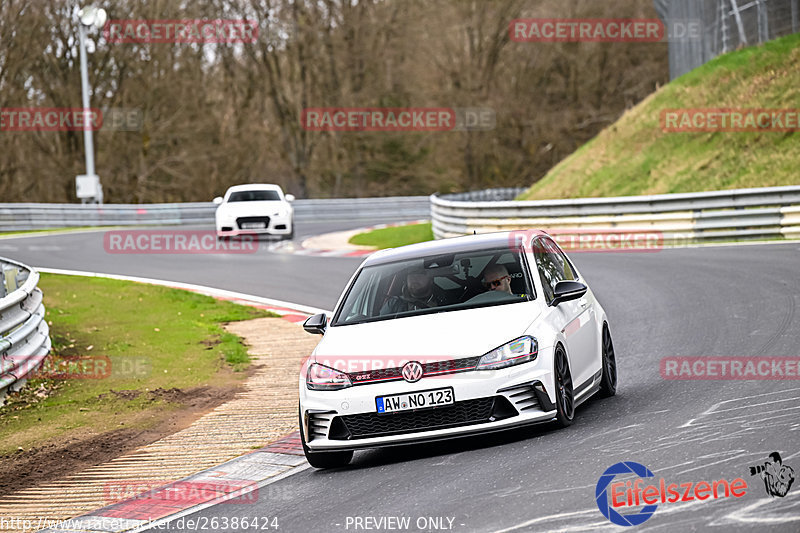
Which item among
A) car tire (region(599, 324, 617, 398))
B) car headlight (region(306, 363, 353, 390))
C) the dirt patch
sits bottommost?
the dirt patch

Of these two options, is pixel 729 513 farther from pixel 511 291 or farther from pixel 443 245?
pixel 443 245

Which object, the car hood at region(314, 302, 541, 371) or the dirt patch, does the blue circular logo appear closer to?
the car hood at region(314, 302, 541, 371)

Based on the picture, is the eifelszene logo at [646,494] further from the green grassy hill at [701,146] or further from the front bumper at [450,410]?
the green grassy hill at [701,146]

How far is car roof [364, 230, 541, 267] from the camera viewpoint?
9031 mm

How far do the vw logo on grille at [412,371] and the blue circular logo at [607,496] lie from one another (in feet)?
4.85

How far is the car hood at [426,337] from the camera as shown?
7.66 m

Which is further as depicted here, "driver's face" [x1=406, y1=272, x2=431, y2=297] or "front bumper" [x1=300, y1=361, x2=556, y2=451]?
"driver's face" [x1=406, y1=272, x2=431, y2=297]

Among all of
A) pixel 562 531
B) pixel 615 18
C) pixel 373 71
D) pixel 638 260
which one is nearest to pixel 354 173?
pixel 373 71

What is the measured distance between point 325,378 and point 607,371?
263cm

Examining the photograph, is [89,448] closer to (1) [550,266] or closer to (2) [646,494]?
(1) [550,266]

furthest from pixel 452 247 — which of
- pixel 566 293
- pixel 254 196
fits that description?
pixel 254 196

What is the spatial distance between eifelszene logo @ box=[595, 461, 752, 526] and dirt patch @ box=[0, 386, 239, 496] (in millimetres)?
4399

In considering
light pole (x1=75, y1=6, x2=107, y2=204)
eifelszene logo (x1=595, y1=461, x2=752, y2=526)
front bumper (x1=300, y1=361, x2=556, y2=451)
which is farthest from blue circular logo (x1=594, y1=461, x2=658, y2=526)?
light pole (x1=75, y1=6, x2=107, y2=204)

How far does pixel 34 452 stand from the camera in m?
9.42
